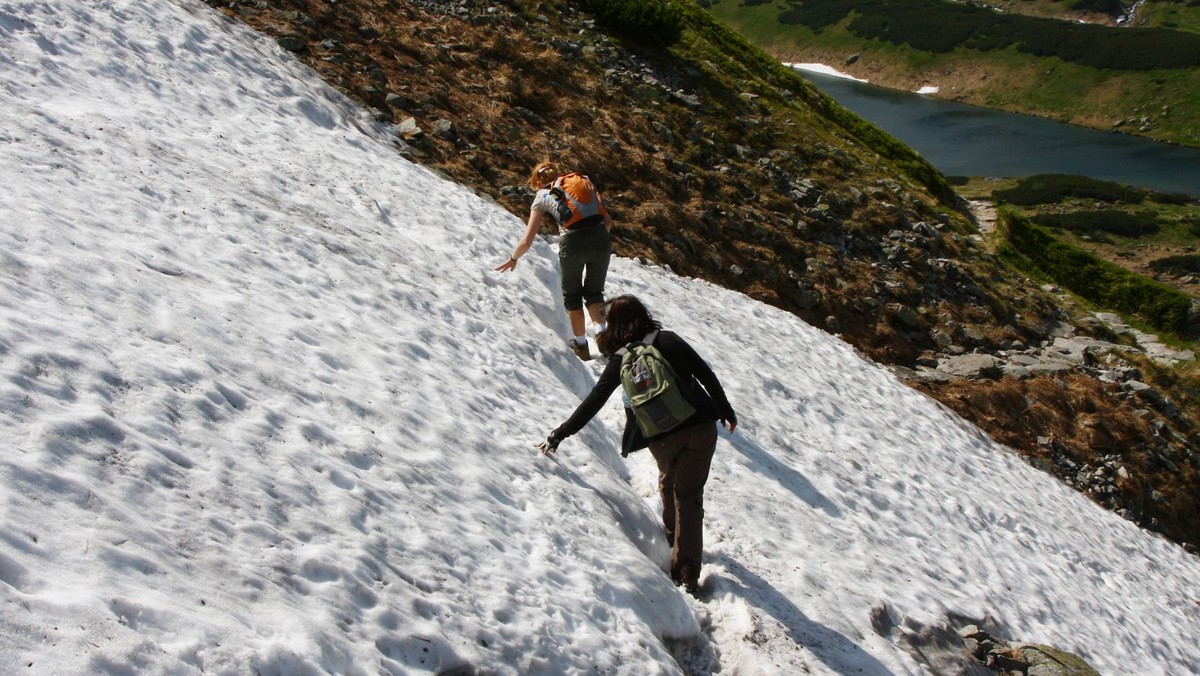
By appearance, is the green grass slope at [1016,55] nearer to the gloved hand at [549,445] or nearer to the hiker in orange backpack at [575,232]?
the hiker in orange backpack at [575,232]

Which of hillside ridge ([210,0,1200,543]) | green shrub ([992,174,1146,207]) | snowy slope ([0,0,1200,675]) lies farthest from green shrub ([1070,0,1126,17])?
snowy slope ([0,0,1200,675])

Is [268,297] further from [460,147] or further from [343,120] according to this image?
[460,147]

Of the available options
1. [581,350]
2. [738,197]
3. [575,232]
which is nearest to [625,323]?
[575,232]

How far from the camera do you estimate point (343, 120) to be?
13.1m

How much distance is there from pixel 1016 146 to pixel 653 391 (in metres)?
100

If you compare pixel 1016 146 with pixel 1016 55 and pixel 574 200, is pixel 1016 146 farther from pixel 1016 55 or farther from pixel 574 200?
pixel 574 200

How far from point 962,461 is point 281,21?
12.9m

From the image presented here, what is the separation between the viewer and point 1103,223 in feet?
227

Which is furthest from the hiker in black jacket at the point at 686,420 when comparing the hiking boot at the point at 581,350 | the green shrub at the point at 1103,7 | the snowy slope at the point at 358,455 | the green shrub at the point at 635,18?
the green shrub at the point at 1103,7

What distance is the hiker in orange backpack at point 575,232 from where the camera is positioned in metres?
9.28

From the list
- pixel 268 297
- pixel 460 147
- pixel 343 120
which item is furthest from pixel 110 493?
pixel 460 147

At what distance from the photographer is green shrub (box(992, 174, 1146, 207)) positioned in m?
74.3

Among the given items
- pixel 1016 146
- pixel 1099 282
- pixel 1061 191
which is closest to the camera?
pixel 1099 282

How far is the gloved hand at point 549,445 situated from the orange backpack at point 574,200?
2791 millimetres
